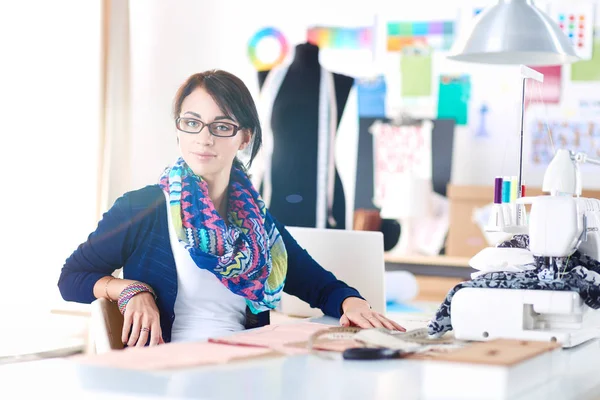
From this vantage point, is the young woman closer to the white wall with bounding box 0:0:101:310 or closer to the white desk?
the white desk

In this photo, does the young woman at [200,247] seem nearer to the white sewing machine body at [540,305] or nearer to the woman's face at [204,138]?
the woman's face at [204,138]

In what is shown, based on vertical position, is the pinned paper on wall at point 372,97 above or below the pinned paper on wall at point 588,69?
below

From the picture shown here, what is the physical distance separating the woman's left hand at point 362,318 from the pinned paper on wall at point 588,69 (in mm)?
3398

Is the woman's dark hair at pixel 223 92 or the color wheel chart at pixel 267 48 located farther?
the color wheel chart at pixel 267 48

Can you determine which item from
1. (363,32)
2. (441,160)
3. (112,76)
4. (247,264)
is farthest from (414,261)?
(247,264)

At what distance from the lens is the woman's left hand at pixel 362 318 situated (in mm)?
2029

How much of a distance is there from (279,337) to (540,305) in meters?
0.52

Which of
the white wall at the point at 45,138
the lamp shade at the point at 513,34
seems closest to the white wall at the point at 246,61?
the white wall at the point at 45,138

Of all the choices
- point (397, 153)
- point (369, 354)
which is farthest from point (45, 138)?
point (369, 354)

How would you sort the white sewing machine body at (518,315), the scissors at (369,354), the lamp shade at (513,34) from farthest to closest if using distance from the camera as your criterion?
the lamp shade at (513,34) → the white sewing machine body at (518,315) → the scissors at (369,354)

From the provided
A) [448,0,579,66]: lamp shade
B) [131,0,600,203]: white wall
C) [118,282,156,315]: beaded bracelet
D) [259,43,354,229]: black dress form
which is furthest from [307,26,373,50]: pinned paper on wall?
[118,282,156,315]: beaded bracelet

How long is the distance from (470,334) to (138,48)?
4596 mm

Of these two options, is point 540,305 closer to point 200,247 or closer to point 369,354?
point 369,354

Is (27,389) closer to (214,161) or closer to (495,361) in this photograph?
(495,361)
